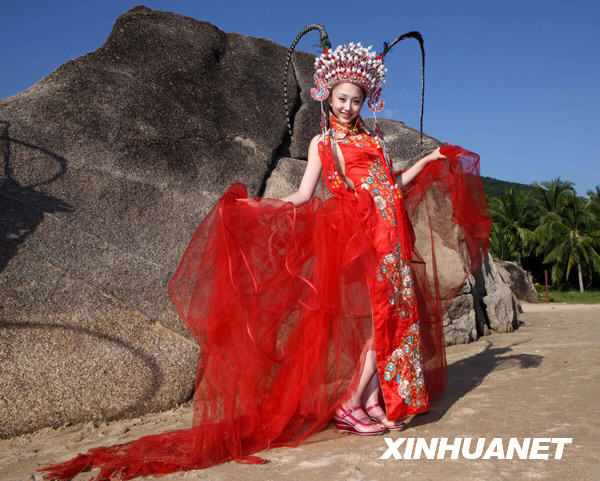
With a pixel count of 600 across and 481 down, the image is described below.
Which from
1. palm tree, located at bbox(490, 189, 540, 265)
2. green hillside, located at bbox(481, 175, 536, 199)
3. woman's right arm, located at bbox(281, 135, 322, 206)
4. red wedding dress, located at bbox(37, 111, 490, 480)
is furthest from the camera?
green hillside, located at bbox(481, 175, 536, 199)

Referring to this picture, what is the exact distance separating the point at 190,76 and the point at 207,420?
12.6ft

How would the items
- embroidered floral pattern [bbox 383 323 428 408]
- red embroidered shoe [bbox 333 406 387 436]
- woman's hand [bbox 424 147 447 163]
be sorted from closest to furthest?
red embroidered shoe [bbox 333 406 387 436] → embroidered floral pattern [bbox 383 323 428 408] → woman's hand [bbox 424 147 447 163]

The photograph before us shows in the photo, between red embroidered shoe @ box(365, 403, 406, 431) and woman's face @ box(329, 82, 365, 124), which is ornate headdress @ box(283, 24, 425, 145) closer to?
woman's face @ box(329, 82, 365, 124)

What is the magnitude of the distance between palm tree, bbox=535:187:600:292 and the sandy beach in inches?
1147

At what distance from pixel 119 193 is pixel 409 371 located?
9.14 ft

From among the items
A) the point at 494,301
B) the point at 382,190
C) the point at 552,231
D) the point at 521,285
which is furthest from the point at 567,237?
the point at 382,190

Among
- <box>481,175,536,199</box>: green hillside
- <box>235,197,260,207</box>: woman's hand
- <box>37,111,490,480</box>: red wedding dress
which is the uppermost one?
<box>481,175,536,199</box>: green hillside

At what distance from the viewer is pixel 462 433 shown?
8.32ft

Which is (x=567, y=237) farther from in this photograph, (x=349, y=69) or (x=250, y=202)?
(x=250, y=202)

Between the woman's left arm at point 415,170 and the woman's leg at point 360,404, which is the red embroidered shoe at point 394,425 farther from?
the woman's left arm at point 415,170

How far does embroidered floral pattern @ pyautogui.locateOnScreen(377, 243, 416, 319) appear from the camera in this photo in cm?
288

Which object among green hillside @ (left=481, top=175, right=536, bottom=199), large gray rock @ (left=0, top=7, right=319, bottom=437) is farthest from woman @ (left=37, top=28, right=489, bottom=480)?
green hillside @ (left=481, top=175, right=536, bottom=199)

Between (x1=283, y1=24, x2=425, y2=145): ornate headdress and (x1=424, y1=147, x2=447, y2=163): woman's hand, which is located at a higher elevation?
(x1=283, y1=24, x2=425, y2=145): ornate headdress

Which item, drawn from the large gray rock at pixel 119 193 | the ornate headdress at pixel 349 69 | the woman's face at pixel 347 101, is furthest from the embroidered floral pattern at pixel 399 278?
the large gray rock at pixel 119 193
